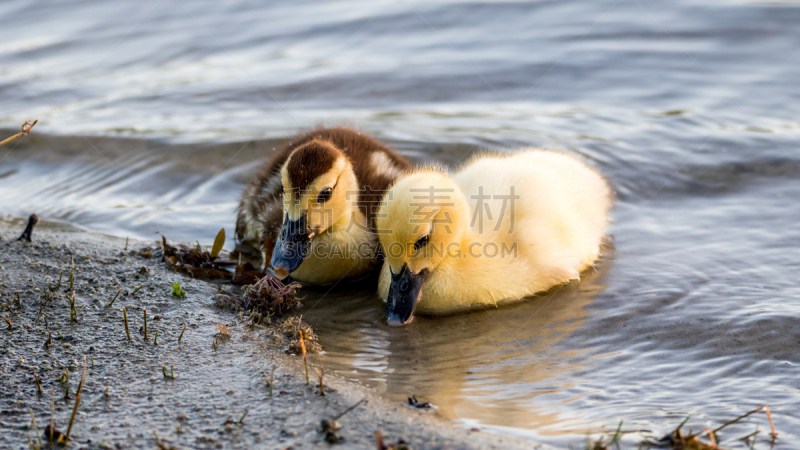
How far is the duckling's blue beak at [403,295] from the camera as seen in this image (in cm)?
379

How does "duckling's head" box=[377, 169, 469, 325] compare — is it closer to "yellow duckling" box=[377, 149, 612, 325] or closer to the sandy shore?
"yellow duckling" box=[377, 149, 612, 325]

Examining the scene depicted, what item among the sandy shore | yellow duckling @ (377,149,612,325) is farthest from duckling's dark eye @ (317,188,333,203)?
the sandy shore

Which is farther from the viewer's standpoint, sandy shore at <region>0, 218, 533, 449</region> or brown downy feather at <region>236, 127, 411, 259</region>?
brown downy feather at <region>236, 127, 411, 259</region>

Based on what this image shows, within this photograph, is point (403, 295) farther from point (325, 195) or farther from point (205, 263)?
point (205, 263)

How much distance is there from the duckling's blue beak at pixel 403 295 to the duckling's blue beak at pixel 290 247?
63 centimetres

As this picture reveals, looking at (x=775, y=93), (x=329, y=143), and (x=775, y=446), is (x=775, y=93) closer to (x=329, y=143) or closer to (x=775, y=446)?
(x=329, y=143)

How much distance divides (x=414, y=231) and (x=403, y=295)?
372 millimetres

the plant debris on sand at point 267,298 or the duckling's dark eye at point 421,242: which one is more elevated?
the duckling's dark eye at point 421,242

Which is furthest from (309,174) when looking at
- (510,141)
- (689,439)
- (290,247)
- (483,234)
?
(510,141)

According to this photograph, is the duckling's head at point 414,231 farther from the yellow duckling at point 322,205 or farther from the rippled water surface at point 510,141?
the yellow duckling at point 322,205

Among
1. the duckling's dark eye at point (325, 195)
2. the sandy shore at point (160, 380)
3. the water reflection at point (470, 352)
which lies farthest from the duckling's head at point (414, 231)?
the sandy shore at point (160, 380)

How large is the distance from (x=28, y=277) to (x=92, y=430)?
1.71 m

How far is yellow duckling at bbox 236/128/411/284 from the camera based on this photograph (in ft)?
13.7

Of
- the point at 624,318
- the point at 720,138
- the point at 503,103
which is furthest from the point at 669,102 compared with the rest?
the point at 624,318
